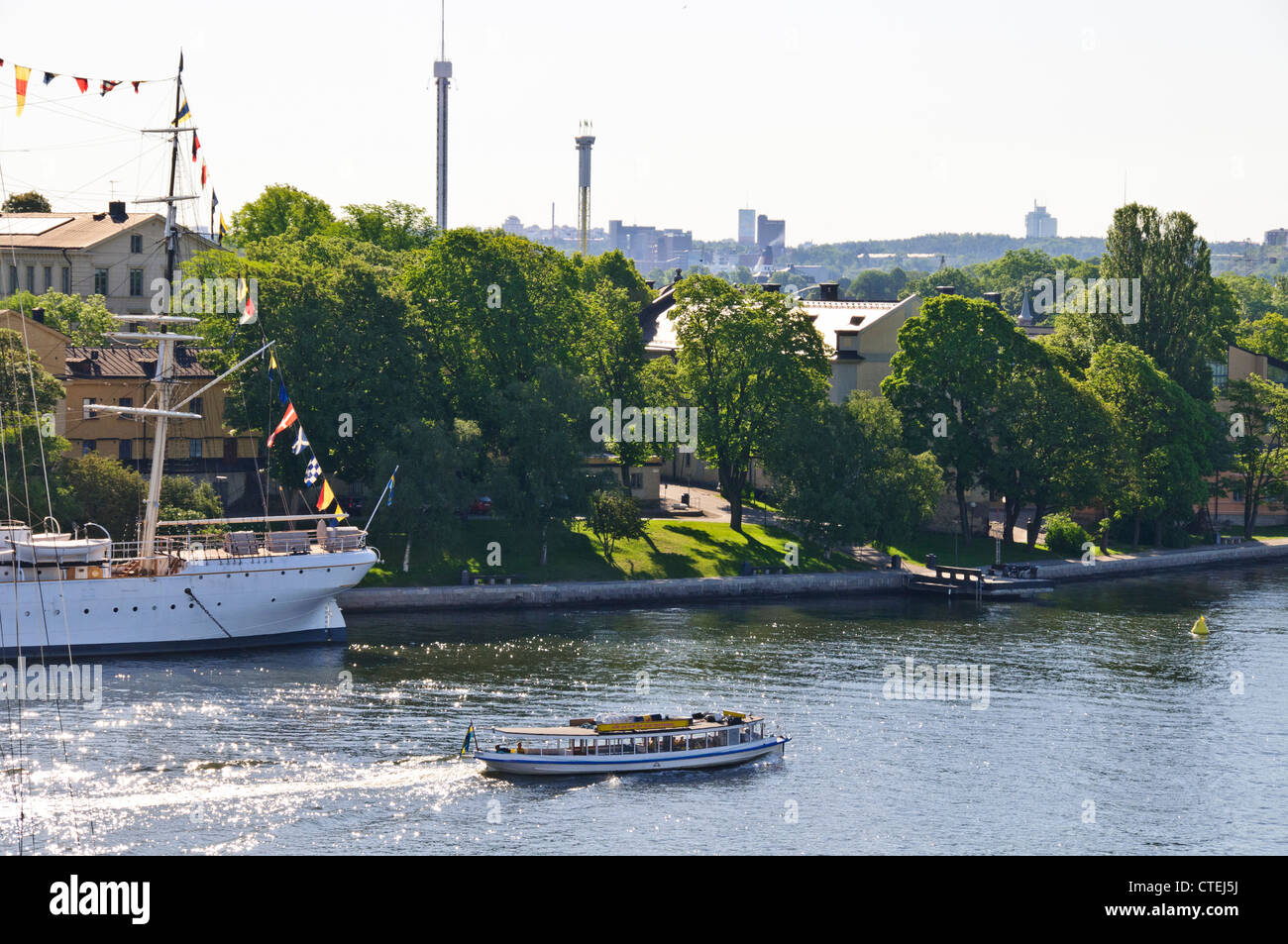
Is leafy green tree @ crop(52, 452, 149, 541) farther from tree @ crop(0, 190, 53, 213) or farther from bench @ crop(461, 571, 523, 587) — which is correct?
tree @ crop(0, 190, 53, 213)

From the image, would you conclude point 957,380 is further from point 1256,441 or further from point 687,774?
point 687,774

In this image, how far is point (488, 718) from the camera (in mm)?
61719

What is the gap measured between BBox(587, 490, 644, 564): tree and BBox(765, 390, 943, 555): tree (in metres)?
11.4

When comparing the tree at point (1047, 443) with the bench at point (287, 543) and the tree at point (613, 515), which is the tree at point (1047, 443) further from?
the bench at point (287, 543)

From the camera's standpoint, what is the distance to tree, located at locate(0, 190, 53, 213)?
Answer: 490 feet

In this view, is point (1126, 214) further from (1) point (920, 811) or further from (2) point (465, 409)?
(1) point (920, 811)

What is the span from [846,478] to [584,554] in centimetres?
1786

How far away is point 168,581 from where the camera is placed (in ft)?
248

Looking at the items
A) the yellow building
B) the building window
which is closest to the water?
the yellow building

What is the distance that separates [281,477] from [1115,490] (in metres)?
58.0
